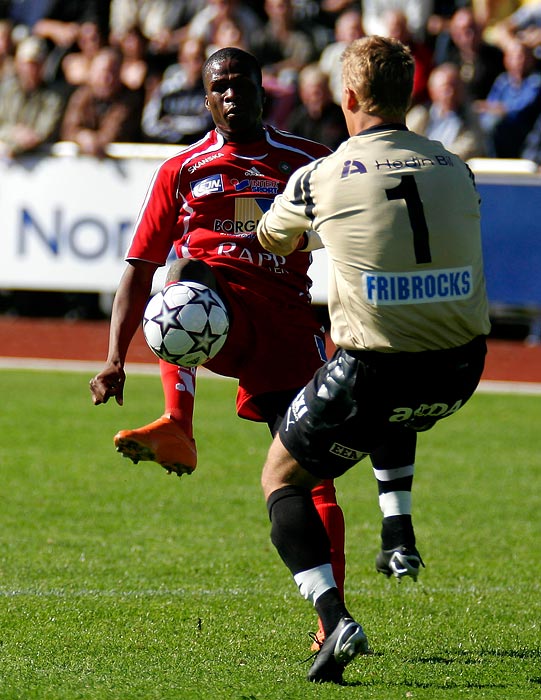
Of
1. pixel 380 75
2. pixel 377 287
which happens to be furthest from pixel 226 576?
pixel 380 75

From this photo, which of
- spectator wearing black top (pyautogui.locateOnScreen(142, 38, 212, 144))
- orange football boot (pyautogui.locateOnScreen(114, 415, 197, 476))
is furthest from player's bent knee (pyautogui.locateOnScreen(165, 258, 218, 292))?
spectator wearing black top (pyautogui.locateOnScreen(142, 38, 212, 144))

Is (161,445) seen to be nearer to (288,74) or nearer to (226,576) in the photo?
(226,576)

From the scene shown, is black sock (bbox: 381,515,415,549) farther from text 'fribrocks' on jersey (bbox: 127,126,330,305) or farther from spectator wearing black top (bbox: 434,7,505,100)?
spectator wearing black top (bbox: 434,7,505,100)

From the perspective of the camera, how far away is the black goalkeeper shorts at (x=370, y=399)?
427cm

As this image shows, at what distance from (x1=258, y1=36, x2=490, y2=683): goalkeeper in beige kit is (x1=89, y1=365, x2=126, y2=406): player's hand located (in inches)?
29.6

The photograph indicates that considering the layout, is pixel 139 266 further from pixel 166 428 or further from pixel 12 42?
pixel 12 42

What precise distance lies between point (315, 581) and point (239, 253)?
1.45 meters

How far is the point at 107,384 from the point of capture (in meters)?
4.79

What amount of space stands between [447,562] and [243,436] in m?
3.73

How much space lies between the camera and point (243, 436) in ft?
33.9

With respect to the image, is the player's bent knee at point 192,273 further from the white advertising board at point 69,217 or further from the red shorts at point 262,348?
the white advertising board at point 69,217

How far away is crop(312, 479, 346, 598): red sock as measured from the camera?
5.05 meters

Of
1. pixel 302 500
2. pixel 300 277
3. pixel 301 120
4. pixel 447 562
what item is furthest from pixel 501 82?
pixel 302 500

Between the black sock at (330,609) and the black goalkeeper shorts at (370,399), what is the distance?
429 millimetres
